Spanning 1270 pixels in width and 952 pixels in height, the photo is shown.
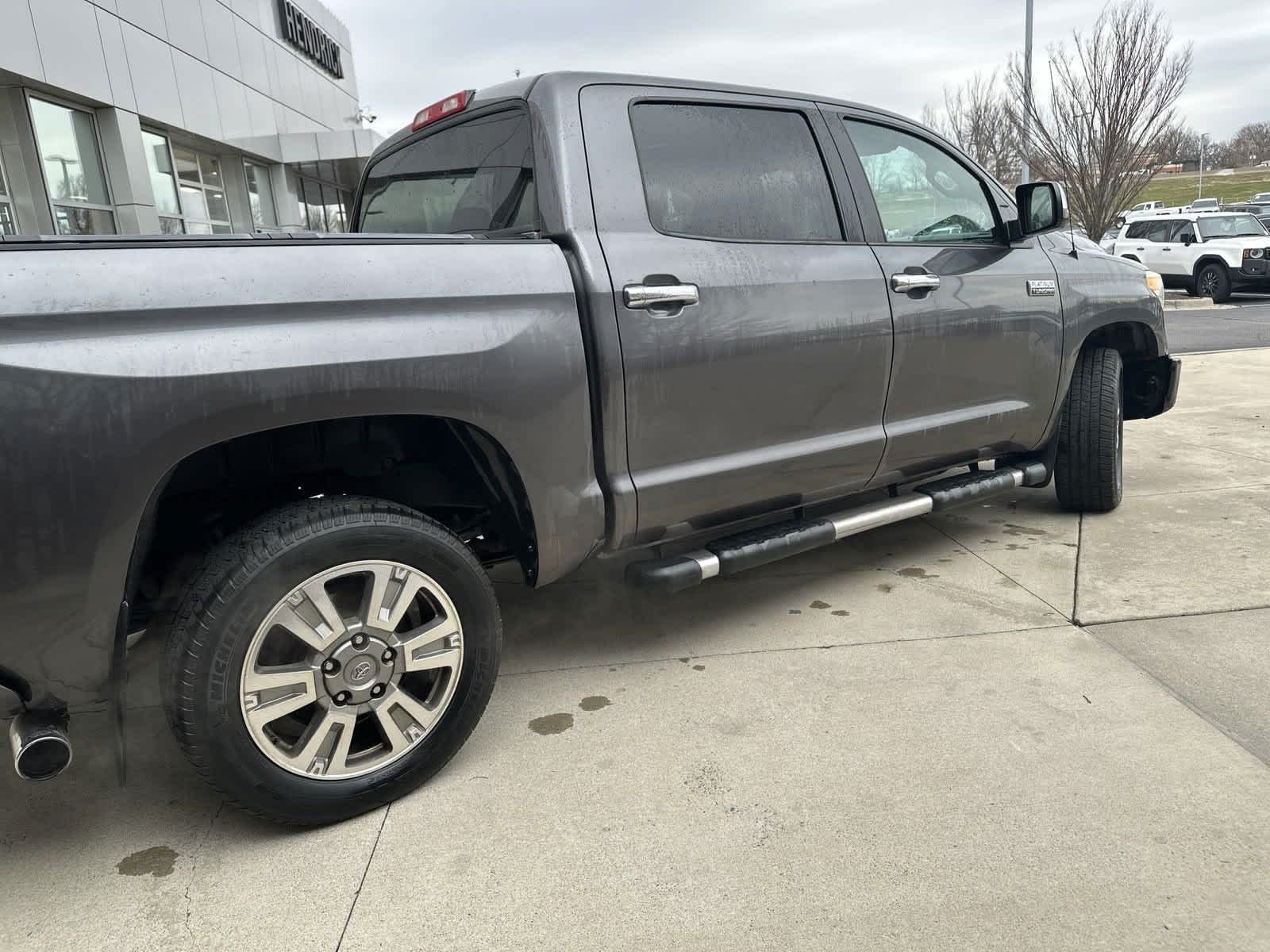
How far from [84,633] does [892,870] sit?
1775mm

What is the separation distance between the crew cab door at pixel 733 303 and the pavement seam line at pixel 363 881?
1.03m

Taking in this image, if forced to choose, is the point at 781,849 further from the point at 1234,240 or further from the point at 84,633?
the point at 1234,240

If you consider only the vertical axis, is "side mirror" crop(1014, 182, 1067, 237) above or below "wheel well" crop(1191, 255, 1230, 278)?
above

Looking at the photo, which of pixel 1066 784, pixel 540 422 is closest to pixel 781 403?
pixel 540 422

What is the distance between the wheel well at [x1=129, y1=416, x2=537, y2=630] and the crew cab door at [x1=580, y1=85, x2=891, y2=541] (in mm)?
406

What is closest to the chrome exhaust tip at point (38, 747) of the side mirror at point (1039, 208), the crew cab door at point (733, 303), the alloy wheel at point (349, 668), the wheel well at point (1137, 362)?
the alloy wheel at point (349, 668)

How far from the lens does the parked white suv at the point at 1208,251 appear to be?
55.6ft

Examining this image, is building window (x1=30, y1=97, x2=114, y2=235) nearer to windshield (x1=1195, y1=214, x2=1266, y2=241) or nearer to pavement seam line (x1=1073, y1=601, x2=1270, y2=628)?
pavement seam line (x1=1073, y1=601, x2=1270, y2=628)

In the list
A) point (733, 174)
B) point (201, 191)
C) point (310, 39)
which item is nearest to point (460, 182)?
point (733, 174)

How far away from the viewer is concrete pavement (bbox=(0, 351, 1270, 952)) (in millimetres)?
1895

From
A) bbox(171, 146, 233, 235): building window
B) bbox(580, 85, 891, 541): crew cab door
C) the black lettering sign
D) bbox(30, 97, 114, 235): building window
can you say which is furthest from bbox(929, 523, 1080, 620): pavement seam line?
the black lettering sign

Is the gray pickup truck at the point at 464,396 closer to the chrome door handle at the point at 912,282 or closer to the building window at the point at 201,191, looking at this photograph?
the chrome door handle at the point at 912,282

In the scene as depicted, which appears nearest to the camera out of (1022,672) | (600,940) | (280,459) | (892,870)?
(600,940)

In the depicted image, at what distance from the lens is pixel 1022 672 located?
9.44ft
